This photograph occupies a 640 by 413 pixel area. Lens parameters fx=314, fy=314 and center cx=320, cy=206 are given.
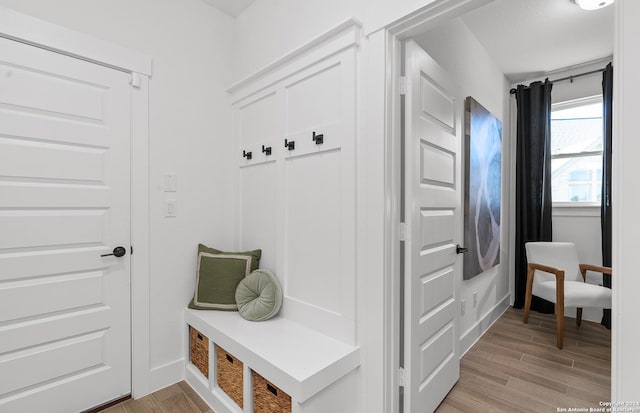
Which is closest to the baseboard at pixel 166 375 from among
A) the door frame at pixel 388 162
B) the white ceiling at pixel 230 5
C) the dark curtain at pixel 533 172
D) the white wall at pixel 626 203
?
the door frame at pixel 388 162

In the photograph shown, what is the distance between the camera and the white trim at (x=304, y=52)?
1.60 m

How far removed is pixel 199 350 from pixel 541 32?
363 cm

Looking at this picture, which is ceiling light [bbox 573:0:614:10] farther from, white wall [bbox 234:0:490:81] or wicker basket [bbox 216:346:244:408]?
wicker basket [bbox 216:346:244:408]

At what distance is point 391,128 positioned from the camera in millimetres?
1525

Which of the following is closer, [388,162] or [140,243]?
[388,162]

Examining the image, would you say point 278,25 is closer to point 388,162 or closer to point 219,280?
point 388,162

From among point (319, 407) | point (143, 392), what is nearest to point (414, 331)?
point (319, 407)

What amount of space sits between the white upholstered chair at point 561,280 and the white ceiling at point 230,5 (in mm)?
3277

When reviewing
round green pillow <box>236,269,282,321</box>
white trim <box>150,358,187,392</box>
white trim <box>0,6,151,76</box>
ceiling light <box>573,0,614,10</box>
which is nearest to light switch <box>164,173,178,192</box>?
white trim <box>0,6,151,76</box>

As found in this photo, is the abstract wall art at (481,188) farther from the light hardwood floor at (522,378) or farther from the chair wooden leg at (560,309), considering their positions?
the light hardwood floor at (522,378)

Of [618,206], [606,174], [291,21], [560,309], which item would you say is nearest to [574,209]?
[606,174]

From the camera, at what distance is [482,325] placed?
114 inches

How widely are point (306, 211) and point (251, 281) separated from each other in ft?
2.03

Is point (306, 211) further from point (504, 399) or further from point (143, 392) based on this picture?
point (504, 399)
